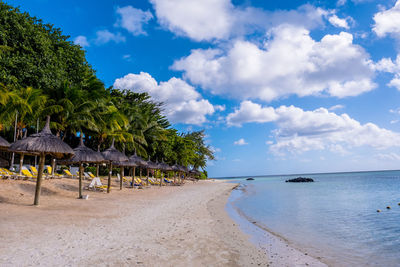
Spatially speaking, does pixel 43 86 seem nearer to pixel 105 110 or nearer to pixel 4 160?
pixel 105 110

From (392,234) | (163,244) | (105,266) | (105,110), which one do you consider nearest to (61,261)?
(105,266)

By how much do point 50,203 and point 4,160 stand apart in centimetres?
1968

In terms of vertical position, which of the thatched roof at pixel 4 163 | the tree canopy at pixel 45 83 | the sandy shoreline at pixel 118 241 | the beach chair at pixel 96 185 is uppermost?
the tree canopy at pixel 45 83

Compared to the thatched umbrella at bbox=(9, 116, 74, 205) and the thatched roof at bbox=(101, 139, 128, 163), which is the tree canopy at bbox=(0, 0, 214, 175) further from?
the thatched roof at bbox=(101, 139, 128, 163)

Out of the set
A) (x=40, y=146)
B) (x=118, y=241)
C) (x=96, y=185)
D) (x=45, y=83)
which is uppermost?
(x=45, y=83)

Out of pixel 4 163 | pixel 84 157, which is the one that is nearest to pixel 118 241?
pixel 84 157

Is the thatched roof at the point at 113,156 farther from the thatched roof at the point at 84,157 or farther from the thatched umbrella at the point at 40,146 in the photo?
the thatched umbrella at the point at 40,146

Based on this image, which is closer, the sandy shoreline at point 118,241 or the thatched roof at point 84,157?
the sandy shoreline at point 118,241

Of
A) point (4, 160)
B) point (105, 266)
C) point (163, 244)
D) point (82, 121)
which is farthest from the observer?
point (4, 160)

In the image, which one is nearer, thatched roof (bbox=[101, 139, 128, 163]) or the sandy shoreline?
the sandy shoreline

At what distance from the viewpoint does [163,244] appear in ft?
16.3

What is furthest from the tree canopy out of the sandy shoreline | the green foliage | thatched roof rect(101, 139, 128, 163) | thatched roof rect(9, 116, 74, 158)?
the sandy shoreline

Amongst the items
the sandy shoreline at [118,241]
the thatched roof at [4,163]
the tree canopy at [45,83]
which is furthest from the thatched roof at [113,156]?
the thatched roof at [4,163]

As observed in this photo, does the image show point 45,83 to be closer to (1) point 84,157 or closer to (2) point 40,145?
(1) point 84,157
